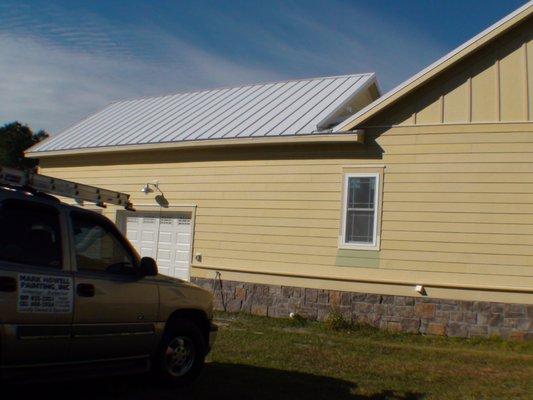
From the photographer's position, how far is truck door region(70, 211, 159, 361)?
5816 mm

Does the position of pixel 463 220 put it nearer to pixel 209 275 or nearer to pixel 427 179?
pixel 427 179

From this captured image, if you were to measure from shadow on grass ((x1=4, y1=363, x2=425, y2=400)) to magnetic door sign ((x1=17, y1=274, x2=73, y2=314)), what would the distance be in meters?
1.20

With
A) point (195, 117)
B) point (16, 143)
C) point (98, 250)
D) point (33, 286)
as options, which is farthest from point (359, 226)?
point (16, 143)

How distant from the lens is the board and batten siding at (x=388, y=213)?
38.9 ft

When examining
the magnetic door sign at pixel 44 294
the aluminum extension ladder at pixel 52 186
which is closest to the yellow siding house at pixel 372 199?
the aluminum extension ladder at pixel 52 186

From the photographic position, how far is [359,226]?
13141 mm

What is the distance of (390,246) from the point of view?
499 inches

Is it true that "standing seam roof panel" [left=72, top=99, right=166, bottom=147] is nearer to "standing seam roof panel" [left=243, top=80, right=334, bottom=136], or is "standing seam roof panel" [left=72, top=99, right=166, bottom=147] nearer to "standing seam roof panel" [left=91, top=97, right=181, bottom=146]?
"standing seam roof panel" [left=91, top=97, right=181, bottom=146]

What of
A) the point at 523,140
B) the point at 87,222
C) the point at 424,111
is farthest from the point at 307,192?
the point at 87,222

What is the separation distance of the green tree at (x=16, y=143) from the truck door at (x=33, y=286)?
1299 inches

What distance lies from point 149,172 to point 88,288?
10650 millimetres

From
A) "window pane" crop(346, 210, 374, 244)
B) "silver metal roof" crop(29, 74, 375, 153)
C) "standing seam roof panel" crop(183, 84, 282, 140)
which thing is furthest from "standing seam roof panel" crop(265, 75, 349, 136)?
"window pane" crop(346, 210, 374, 244)

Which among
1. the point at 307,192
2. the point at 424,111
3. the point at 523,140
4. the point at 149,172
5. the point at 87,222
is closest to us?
the point at 87,222

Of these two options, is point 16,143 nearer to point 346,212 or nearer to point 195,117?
point 195,117
